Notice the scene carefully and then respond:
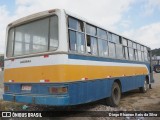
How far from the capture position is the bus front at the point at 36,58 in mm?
7559

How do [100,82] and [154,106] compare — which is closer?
[100,82]

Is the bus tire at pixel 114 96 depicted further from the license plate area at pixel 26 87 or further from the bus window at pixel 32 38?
the bus window at pixel 32 38

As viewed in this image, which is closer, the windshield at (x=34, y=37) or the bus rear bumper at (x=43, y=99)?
the bus rear bumper at (x=43, y=99)

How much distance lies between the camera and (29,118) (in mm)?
8766

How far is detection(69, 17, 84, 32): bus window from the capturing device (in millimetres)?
8073

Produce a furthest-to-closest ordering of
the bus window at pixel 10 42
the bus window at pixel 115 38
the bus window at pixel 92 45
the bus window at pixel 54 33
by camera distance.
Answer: the bus window at pixel 115 38 → the bus window at pixel 10 42 → the bus window at pixel 92 45 → the bus window at pixel 54 33

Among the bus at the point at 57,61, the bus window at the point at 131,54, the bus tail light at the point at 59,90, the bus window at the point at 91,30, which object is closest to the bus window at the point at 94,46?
the bus at the point at 57,61

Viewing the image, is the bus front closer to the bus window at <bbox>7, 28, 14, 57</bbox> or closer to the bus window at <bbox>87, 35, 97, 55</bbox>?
the bus window at <bbox>7, 28, 14, 57</bbox>

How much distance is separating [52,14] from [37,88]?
219 cm

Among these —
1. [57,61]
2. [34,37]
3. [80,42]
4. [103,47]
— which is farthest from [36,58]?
[103,47]

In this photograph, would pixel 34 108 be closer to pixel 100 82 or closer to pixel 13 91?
pixel 13 91

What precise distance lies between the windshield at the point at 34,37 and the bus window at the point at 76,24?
0.49 meters

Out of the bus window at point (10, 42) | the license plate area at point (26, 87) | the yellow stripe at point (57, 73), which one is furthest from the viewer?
the bus window at point (10, 42)

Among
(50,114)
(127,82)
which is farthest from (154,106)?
(50,114)
